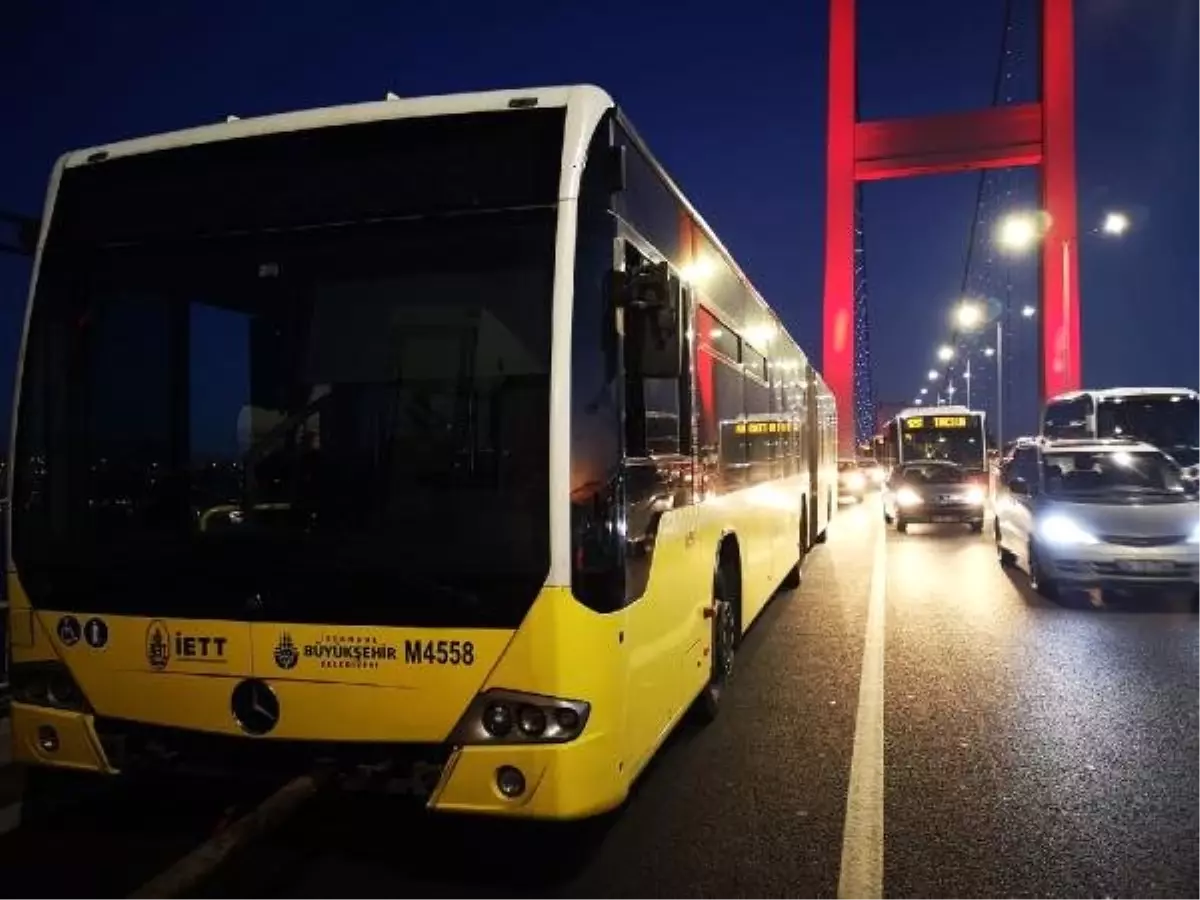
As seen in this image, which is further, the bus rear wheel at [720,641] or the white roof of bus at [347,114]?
the bus rear wheel at [720,641]

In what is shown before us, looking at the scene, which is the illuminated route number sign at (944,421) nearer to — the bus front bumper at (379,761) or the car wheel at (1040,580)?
the car wheel at (1040,580)

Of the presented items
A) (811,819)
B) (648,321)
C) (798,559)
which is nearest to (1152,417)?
(798,559)

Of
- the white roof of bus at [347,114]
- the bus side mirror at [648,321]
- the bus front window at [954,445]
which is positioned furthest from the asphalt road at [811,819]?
the bus front window at [954,445]

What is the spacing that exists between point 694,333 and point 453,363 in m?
1.89

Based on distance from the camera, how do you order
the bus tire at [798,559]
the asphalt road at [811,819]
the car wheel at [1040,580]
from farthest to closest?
the bus tire at [798,559]
the car wheel at [1040,580]
the asphalt road at [811,819]

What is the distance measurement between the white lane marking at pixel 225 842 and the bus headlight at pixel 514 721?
22.1 inches

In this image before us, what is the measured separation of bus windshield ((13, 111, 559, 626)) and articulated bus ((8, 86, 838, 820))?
0.03 ft

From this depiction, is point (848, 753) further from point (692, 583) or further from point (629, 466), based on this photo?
point (629, 466)

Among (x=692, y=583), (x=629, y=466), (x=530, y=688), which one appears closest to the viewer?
(x=530, y=688)

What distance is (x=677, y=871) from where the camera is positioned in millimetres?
3516

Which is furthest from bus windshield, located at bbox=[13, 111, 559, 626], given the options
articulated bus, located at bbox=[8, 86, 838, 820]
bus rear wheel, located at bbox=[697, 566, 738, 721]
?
bus rear wheel, located at bbox=[697, 566, 738, 721]

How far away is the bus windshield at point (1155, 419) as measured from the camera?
18.4 metres

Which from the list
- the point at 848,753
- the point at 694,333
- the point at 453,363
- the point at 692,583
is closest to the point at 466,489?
the point at 453,363

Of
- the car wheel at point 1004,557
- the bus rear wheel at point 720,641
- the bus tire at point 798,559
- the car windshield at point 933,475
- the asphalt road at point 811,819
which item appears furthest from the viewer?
the car windshield at point 933,475
